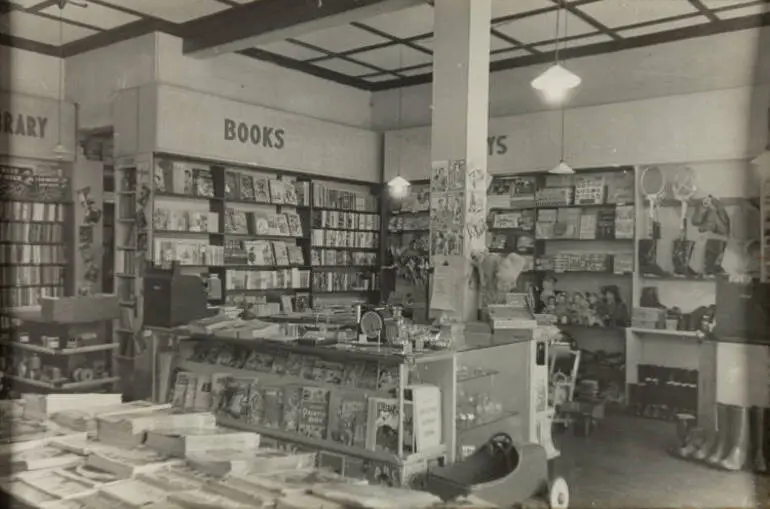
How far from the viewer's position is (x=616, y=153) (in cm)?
732

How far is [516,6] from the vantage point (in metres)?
6.28

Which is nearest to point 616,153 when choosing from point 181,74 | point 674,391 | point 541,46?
point 541,46

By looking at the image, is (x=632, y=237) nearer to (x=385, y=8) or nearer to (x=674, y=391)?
(x=674, y=391)

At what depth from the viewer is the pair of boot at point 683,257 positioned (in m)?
6.80

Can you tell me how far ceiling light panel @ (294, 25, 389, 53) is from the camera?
7176mm

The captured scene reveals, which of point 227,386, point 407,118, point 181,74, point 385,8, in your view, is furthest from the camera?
point 407,118

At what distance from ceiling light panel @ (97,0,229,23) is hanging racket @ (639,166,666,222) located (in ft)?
14.6

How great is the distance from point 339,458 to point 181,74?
16.1ft

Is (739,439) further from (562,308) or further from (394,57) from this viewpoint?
(394,57)

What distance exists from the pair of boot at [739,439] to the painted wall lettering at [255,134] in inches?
203

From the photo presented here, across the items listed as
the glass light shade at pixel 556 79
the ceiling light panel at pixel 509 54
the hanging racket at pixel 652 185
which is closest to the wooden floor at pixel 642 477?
the hanging racket at pixel 652 185

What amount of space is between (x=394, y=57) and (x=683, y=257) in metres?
3.82

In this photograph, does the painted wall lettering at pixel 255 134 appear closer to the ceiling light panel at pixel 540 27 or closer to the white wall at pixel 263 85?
the white wall at pixel 263 85

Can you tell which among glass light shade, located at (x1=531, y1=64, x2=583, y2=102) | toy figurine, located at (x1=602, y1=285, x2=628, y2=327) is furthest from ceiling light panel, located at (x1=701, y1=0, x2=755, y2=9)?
toy figurine, located at (x1=602, y1=285, x2=628, y2=327)
